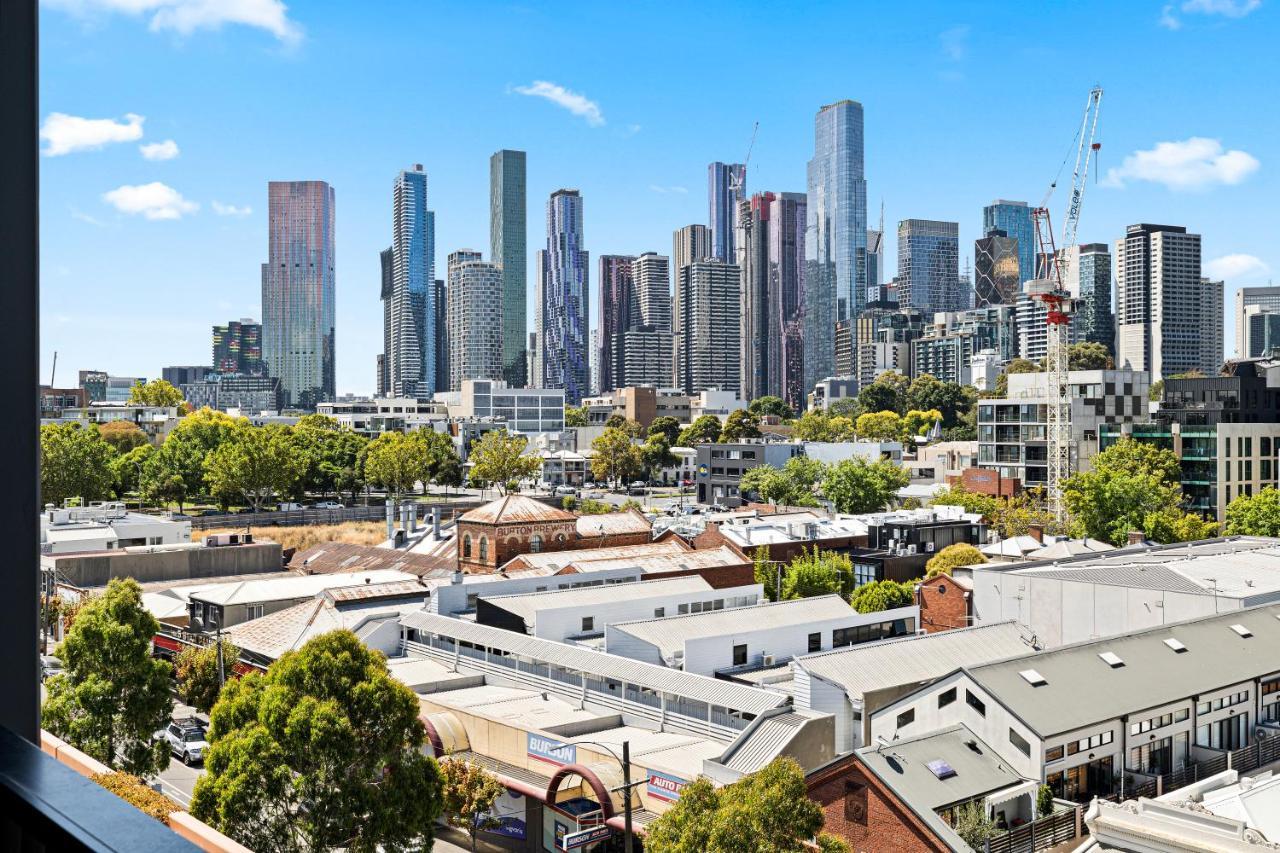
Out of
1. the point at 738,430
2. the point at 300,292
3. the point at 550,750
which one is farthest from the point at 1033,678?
the point at 300,292

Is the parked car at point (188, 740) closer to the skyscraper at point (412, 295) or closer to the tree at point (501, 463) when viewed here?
the tree at point (501, 463)

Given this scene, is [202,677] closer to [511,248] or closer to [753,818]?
[753,818]

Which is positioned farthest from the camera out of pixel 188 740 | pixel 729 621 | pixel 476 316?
pixel 476 316

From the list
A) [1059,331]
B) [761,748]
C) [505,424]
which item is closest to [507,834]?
[761,748]

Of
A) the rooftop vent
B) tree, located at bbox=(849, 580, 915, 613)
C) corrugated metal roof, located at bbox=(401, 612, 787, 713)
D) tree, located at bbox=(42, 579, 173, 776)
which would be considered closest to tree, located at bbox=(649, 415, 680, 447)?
tree, located at bbox=(849, 580, 915, 613)

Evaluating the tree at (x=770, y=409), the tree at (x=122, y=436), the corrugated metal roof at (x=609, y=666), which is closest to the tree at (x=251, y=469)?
the tree at (x=122, y=436)

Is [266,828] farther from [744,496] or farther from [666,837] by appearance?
[744,496]
